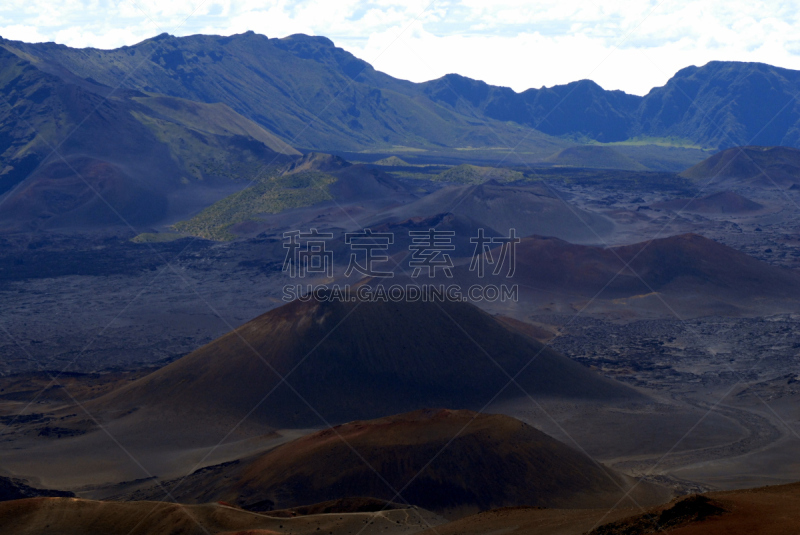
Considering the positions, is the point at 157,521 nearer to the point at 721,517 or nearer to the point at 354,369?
the point at 721,517

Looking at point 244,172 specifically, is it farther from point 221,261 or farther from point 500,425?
point 500,425

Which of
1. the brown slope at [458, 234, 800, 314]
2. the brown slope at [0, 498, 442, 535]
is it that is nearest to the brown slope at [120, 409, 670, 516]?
the brown slope at [0, 498, 442, 535]

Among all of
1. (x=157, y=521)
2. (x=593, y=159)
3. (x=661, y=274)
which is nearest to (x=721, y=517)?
(x=157, y=521)

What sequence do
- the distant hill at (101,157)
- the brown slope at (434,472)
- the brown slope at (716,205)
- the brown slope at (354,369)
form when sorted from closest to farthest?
the brown slope at (434,472) < the brown slope at (354,369) < the distant hill at (101,157) < the brown slope at (716,205)

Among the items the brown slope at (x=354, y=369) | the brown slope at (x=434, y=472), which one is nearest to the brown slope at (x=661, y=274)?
the brown slope at (x=354, y=369)

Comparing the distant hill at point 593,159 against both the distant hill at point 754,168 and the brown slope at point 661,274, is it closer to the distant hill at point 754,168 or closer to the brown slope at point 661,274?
the distant hill at point 754,168

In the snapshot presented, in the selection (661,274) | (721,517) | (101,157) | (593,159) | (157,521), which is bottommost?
(157,521)
